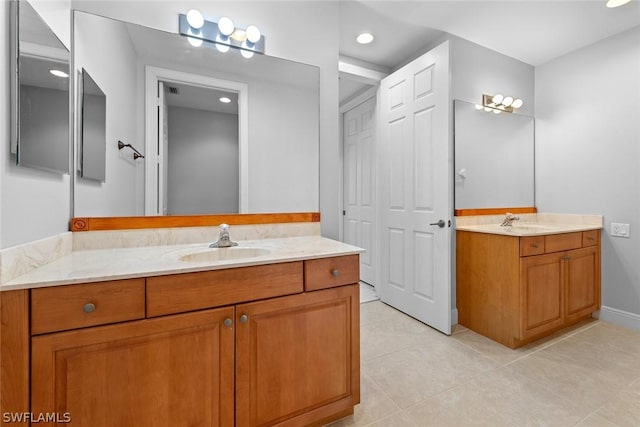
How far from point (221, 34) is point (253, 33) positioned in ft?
0.59

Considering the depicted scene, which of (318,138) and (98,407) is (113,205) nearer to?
(98,407)

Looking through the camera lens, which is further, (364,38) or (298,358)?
(364,38)

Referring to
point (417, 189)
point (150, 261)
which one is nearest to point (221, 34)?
point (150, 261)

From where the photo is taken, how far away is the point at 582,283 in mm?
2377

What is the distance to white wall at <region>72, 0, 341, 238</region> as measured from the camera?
1568mm

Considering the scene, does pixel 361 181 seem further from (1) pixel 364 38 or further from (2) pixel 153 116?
(2) pixel 153 116

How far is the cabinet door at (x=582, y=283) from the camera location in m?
2.29

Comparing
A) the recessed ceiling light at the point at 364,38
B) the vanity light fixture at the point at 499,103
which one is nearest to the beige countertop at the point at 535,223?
the vanity light fixture at the point at 499,103

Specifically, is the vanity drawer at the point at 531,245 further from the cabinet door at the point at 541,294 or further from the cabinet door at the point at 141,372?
the cabinet door at the point at 141,372

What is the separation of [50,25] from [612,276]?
4.10 meters

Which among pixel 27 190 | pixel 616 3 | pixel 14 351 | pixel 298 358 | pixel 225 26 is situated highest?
pixel 616 3

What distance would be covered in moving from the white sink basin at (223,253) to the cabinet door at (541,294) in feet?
6.04

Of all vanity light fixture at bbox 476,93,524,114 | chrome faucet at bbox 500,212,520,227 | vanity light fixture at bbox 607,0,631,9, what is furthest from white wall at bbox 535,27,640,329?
chrome faucet at bbox 500,212,520,227

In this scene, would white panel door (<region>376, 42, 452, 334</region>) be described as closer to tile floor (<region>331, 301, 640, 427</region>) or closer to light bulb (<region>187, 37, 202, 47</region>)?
tile floor (<region>331, 301, 640, 427</region>)
